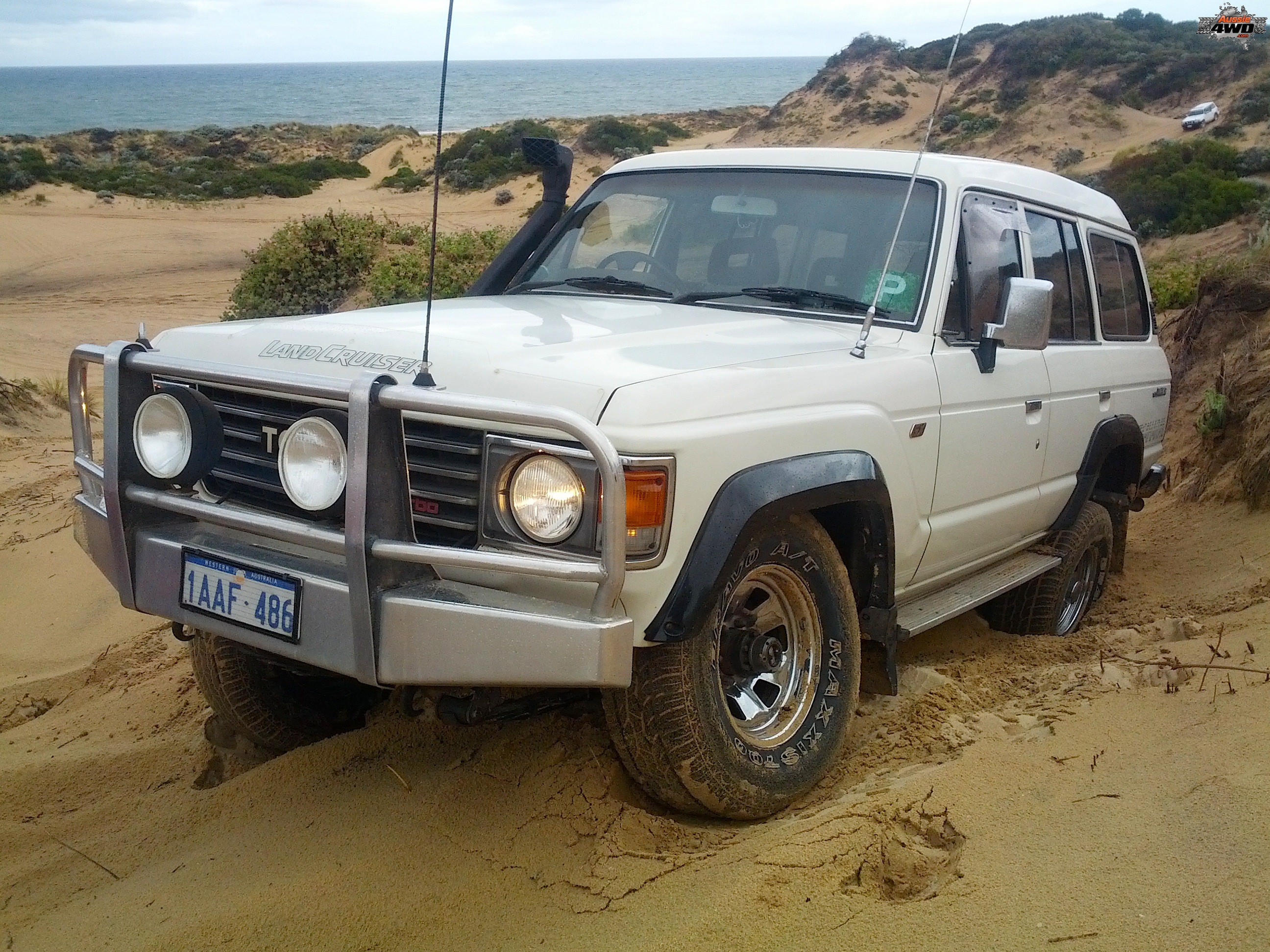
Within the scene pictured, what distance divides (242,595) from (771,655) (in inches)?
52.2

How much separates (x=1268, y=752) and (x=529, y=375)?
6.62 feet

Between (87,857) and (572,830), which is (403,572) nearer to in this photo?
(572,830)

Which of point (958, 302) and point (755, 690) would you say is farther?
point (958, 302)

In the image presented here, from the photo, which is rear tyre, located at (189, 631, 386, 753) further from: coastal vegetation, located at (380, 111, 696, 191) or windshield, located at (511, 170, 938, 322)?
coastal vegetation, located at (380, 111, 696, 191)

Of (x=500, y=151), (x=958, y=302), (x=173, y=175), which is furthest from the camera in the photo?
(x=500, y=151)

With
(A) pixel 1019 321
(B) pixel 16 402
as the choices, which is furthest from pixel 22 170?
(A) pixel 1019 321

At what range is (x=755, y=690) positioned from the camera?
9.81ft

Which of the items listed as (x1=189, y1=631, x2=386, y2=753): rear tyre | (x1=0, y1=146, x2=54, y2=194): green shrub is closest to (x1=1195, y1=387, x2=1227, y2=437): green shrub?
(x1=189, y1=631, x2=386, y2=753): rear tyre

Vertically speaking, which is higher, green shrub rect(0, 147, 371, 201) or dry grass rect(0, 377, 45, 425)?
green shrub rect(0, 147, 371, 201)

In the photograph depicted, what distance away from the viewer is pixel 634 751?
8.71ft

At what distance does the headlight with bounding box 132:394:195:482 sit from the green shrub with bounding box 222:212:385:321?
8744mm

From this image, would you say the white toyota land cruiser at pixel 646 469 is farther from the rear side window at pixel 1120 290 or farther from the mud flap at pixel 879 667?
the rear side window at pixel 1120 290

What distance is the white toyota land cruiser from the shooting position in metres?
2.39

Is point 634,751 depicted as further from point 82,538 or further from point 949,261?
point 949,261
